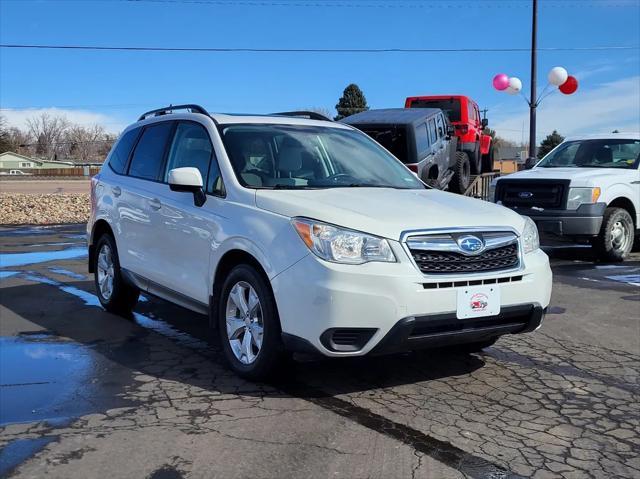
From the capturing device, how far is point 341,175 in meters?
5.11

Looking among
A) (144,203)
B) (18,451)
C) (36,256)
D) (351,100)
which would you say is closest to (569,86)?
(36,256)

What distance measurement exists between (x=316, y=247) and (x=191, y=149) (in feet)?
6.54

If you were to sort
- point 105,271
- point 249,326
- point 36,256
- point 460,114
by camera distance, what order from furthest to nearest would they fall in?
point 460,114, point 36,256, point 105,271, point 249,326

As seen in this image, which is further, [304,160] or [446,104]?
[446,104]

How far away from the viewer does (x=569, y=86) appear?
66.8 ft

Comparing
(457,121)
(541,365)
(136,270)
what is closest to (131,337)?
(136,270)

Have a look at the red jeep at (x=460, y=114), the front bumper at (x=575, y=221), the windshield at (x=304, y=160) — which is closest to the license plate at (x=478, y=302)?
the windshield at (x=304, y=160)

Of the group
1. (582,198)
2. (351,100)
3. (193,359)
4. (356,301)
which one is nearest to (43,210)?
(582,198)

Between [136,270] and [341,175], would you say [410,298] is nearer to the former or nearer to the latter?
[341,175]

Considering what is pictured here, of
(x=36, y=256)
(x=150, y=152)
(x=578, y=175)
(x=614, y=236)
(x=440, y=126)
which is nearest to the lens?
(x=150, y=152)

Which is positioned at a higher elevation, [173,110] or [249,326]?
[173,110]

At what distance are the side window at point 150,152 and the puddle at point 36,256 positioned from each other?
4.78 metres

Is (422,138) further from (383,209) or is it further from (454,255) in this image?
(454,255)

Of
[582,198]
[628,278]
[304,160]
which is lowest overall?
[628,278]
